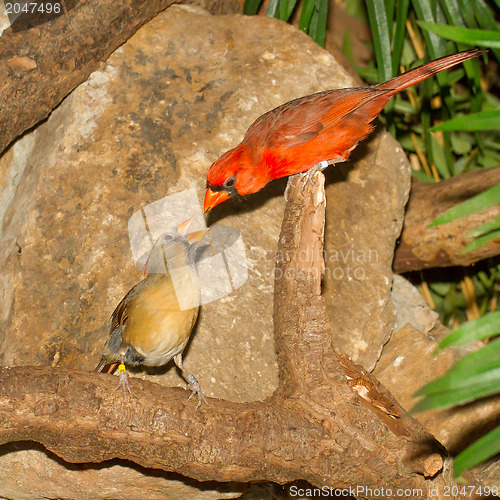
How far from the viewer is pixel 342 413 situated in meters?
2.58

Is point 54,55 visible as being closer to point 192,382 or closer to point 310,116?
point 310,116

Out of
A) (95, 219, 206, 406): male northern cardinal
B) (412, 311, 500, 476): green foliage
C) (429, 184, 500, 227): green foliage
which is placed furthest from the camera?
(95, 219, 206, 406): male northern cardinal

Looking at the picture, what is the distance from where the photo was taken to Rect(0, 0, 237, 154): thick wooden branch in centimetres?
347

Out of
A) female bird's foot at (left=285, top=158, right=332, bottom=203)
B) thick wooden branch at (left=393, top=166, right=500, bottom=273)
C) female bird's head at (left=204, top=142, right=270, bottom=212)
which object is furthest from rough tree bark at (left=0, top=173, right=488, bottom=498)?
thick wooden branch at (left=393, top=166, right=500, bottom=273)

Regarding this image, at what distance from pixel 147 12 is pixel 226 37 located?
0.59m

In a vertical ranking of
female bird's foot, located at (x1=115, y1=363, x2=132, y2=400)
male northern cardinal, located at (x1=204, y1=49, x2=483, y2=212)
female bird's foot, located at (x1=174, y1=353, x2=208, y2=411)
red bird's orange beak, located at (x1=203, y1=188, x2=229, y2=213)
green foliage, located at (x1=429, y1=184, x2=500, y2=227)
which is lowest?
female bird's foot, located at (x1=174, y1=353, x2=208, y2=411)

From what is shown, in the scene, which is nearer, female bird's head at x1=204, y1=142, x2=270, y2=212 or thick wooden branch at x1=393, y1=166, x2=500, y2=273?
female bird's head at x1=204, y1=142, x2=270, y2=212

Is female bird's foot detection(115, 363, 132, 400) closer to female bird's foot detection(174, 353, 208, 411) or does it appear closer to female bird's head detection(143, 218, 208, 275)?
female bird's foot detection(174, 353, 208, 411)

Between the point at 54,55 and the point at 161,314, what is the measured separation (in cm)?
189

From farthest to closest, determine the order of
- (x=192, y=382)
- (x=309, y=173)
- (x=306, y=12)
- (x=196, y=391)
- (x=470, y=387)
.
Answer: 1. (x=306, y=12)
2. (x=309, y=173)
3. (x=192, y=382)
4. (x=196, y=391)
5. (x=470, y=387)

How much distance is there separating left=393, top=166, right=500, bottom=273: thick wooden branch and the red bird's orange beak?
1.86 m

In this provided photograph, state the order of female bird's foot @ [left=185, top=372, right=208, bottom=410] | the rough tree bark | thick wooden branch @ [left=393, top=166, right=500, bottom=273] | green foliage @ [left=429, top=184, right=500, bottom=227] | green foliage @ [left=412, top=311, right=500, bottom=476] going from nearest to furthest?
1. green foliage @ [left=412, top=311, right=500, bottom=476]
2. green foliage @ [left=429, top=184, right=500, bottom=227]
3. the rough tree bark
4. female bird's foot @ [left=185, top=372, right=208, bottom=410]
5. thick wooden branch @ [left=393, top=166, right=500, bottom=273]

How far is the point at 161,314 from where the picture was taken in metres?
2.75

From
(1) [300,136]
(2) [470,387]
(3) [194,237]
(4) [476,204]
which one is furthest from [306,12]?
(2) [470,387]
